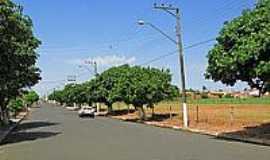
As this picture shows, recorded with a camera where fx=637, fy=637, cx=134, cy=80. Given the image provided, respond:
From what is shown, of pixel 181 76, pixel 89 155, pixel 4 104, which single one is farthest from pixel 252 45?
pixel 4 104

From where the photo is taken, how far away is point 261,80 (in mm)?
28156

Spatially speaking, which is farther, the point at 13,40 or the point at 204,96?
the point at 204,96

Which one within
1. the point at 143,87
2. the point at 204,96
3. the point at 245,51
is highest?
the point at 204,96

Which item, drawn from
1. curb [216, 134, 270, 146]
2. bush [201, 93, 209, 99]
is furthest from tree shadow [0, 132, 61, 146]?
bush [201, 93, 209, 99]

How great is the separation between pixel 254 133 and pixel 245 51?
7.90 metres

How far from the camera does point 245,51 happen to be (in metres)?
27.1

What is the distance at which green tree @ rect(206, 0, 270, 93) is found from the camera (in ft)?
87.4

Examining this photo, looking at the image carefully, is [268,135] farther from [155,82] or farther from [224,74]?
[155,82]

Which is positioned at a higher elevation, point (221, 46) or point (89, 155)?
point (221, 46)

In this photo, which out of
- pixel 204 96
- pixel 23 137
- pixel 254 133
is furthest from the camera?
pixel 204 96

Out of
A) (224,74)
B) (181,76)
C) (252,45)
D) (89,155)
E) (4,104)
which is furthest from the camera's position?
(4,104)

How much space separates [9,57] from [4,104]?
24.6 meters

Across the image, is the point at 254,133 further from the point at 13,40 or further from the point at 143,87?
the point at 143,87

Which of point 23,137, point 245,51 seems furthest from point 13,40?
point 245,51
